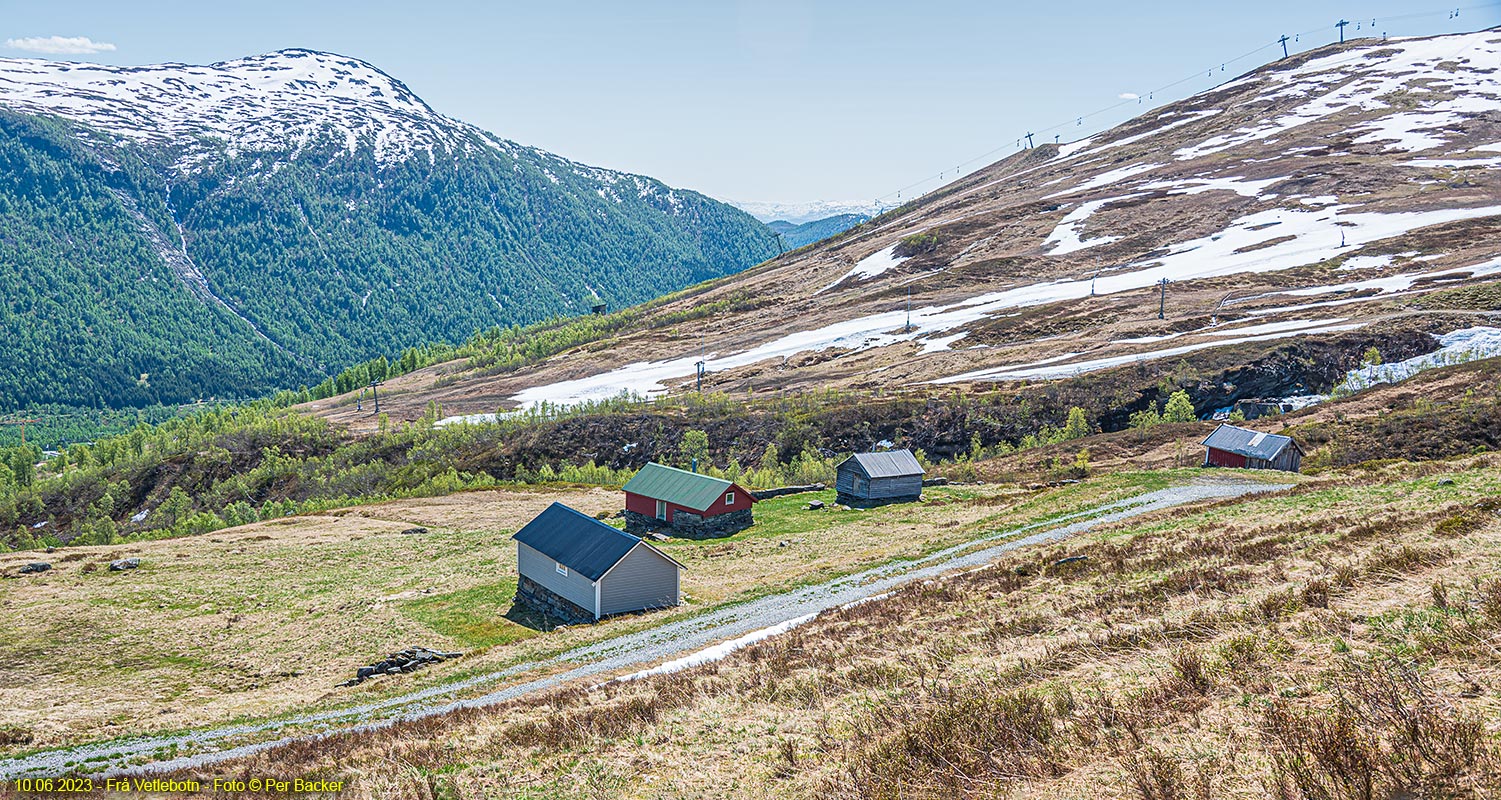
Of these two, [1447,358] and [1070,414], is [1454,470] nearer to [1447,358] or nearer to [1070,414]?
[1070,414]

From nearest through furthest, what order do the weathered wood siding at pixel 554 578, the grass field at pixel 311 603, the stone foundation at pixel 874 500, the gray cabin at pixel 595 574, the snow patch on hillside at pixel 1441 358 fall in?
the grass field at pixel 311 603 → the gray cabin at pixel 595 574 → the weathered wood siding at pixel 554 578 → the stone foundation at pixel 874 500 → the snow patch on hillside at pixel 1441 358

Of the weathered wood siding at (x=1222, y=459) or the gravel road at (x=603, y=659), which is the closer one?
the gravel road at (x=603, y=659)

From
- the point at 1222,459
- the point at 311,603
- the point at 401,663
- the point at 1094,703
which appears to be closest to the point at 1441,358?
the point at 1222,459

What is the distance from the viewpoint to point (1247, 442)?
2766 inches

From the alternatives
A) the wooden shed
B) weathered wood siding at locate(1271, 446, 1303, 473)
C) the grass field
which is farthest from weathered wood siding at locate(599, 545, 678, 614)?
weathered wood siding at locate(1271, 446, 1303, 473)

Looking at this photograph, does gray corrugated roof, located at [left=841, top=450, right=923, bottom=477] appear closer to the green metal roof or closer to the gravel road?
the green metal roof

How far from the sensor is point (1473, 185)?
166m

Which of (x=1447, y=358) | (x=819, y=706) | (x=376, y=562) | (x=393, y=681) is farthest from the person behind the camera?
(x=1447, y=358)

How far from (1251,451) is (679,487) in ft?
148

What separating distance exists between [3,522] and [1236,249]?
8046 inches

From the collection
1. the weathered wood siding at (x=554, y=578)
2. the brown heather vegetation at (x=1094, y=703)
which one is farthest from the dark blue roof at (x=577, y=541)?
the brown heather vegetation at (x=1094, y=703)

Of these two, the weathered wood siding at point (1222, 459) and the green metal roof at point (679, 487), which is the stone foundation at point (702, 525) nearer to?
the green metal roof at point (679, 487)

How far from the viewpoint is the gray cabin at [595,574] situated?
157 ft

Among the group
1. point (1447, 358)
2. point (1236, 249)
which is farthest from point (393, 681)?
point (1236, 249)
